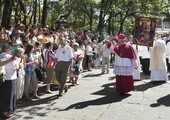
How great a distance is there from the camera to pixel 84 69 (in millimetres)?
20672

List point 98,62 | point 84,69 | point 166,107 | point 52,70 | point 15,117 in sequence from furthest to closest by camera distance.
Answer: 1. point 98,62
2. point 84,69
3. point 52,70
4. point 166,107
5. point 15,117

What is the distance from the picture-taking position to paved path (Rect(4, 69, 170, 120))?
1014cm

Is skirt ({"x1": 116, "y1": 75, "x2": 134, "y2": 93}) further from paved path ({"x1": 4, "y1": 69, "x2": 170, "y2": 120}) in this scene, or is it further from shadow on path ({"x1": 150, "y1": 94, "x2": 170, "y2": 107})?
shadow on path ({"x1": 150, "y1": 94, "x2": 170, "y2": 107})

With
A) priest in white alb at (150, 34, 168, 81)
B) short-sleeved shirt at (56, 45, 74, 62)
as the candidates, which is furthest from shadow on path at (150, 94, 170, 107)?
priest in white alb at (150, 34, 168, 81)

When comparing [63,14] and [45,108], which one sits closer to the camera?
[45,108]

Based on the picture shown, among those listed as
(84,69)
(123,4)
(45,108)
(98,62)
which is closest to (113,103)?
(45,108)

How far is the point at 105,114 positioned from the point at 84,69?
10313 millimetres

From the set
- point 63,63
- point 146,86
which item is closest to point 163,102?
point 146,86

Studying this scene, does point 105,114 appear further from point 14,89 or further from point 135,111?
point 14,89

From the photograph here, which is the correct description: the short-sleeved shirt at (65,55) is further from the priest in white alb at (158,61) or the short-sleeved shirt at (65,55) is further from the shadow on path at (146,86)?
the priest in white alb at (158,61)

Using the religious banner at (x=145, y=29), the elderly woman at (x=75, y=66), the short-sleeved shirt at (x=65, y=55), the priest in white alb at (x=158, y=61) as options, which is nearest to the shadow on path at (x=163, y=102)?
the short-sleeved shirt at (x=65, y=55)

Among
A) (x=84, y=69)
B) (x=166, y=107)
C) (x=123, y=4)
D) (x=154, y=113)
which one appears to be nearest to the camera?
(x=154, y=113)

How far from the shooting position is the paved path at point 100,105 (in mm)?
10141

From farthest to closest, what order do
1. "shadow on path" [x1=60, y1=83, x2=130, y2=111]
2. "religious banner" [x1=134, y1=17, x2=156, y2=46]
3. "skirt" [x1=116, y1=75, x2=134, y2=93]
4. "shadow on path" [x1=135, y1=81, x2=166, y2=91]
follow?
"religious banner" [x1=134, y1=17, x2=156, y2=46]
"shadow on path" [x1=135, y1=81, x2=166, y2=91]
"skirt" [x1=116, y1=75, x2=134, y2=93]
"shadow on path" [x1=60, y1=83, x2=130, y2=111]
